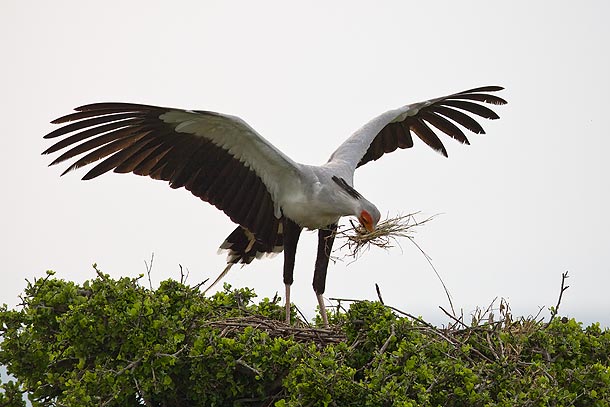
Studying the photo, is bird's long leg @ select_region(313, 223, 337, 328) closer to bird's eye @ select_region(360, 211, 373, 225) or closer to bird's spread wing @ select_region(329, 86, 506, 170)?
bird's eye @ select_region(360, 211, 373, 225)

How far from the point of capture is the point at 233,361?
17.0ft

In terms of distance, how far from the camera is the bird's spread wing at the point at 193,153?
6402 millimetres

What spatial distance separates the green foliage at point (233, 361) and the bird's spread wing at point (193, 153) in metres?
1.31

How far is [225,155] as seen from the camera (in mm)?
6797

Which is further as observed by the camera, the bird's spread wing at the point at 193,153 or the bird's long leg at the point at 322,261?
A: the bird's long leg at the point at 322,261

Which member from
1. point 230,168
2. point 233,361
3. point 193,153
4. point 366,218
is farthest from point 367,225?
point 233,361

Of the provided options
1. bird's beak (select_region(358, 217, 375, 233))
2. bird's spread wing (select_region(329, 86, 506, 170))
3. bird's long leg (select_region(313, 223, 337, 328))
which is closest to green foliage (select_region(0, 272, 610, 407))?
bird's beak (select_region(358, 217, 375, 233))

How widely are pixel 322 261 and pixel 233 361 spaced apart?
2143 mm

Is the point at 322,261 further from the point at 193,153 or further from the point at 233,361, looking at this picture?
the point at 233,361

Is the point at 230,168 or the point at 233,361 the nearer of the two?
the point at 233,361

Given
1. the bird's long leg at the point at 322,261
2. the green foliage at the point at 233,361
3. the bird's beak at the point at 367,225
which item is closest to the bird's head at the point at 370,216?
the bird's beak at the point at 367,225

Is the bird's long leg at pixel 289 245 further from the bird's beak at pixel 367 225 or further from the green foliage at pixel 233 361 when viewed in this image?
the green foliage at pixel 233 361

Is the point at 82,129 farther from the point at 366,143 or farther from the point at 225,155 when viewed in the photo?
the point at 366,143

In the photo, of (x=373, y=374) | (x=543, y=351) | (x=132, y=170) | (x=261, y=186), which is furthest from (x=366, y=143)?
(x=373, y=374)
